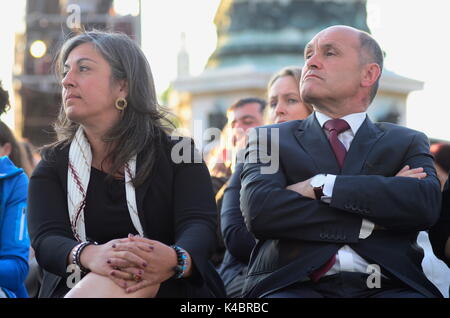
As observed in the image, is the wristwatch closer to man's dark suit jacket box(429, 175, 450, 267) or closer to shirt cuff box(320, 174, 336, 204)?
shirt cuff box(320, 174, 336, 204)

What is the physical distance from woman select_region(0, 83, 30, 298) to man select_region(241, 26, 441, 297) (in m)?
1.33

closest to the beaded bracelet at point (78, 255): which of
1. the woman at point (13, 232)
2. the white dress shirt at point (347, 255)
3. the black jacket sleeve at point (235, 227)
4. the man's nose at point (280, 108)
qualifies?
the woman at point (13, 232)

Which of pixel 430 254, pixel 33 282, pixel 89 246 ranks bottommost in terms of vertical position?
pixel 33 282

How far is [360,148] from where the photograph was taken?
433 centimetres

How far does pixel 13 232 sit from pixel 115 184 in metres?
0.77

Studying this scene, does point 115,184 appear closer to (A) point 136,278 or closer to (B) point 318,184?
(A) point 136,278

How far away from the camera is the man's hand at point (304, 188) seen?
412cm

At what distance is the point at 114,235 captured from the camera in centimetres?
429

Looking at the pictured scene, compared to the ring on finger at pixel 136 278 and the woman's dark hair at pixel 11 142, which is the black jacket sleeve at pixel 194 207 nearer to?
the ring on finger at pixel 136 278

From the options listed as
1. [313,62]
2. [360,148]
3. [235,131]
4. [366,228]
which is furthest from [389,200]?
[235,131]

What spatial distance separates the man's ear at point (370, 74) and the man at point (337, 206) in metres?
0.24
